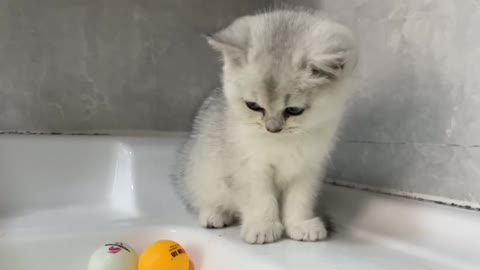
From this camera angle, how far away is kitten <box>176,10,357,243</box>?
106cm

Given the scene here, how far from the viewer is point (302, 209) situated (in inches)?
48.4

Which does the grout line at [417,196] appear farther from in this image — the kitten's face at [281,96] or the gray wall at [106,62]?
the gray wall at [106,62]

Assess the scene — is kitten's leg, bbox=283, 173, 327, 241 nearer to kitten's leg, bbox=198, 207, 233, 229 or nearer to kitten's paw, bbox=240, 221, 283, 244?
kitten's paw, bbox=240, 221, 283, 244

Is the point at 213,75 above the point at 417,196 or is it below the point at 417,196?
above

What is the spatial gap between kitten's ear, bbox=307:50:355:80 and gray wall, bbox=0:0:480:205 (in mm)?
317

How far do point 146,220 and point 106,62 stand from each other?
0.69 meters

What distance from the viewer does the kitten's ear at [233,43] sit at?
1.08 metres

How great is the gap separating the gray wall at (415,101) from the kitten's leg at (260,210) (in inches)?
15.7

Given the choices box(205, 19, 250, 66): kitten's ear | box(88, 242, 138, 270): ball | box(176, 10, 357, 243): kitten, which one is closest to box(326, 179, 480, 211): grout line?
box(176, 10, 357, 243): kitten

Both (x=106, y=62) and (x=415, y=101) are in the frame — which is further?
(x=106, y=62)

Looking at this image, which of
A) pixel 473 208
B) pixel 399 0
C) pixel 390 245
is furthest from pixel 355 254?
pixel 399 0

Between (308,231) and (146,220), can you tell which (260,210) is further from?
(146,220)

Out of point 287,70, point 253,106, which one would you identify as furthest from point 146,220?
point 287,70

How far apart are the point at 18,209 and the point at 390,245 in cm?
118
